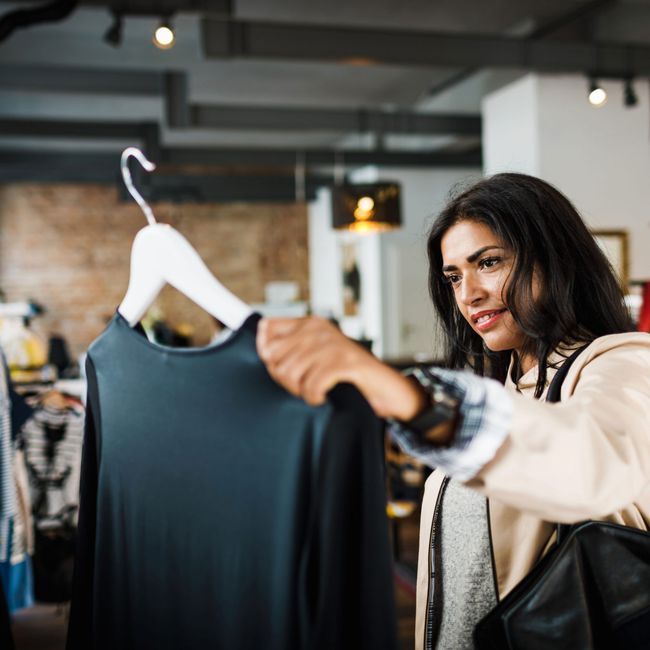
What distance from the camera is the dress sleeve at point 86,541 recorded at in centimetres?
102

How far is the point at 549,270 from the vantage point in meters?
1.24

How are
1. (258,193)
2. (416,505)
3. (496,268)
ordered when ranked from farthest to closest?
(258,193) < (416,505) < (496,268)

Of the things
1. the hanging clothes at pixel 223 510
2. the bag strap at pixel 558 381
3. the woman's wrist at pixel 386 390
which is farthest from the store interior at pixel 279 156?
the bag strap at pixel 558 381

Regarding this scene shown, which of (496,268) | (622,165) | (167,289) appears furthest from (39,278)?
(496,268)

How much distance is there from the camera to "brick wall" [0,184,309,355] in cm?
1043

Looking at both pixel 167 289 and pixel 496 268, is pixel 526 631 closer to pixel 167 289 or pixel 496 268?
pixel 496 268

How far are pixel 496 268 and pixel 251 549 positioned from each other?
66 cm

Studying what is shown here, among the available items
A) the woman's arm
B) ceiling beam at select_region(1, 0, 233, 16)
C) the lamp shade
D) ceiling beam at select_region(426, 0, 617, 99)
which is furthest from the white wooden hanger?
the lamp shade

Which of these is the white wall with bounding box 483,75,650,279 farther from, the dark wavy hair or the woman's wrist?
the woman's wrist

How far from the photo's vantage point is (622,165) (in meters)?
5.44

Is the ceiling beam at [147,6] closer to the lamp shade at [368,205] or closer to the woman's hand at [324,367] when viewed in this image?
the lamp shade at [368,205]

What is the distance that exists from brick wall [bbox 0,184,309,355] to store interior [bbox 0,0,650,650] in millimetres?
29

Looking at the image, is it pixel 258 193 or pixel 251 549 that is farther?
pixel 258 193

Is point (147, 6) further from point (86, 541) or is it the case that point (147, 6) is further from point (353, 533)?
point (353, 533)
